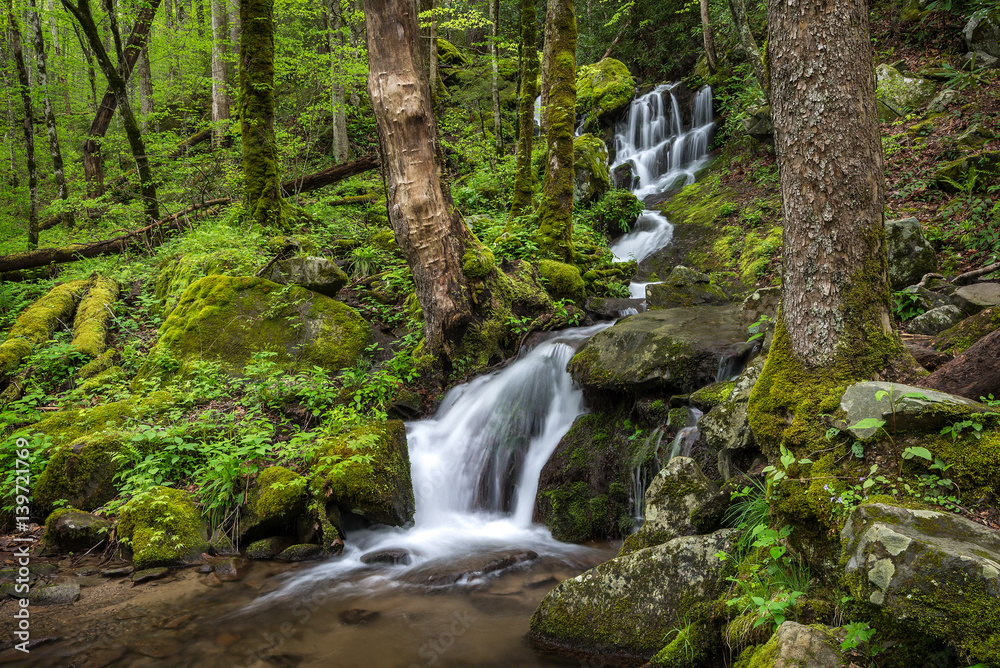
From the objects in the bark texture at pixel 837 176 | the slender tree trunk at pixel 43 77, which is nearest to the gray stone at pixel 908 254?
the bark texture at pixel 837 176

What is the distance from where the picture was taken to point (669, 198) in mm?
13711

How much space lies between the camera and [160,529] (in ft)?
15.4

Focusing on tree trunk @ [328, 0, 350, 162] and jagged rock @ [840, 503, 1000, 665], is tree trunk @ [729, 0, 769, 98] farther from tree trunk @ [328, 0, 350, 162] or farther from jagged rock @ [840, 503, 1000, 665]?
jagged rock @ [840, 503, 1000, 665]

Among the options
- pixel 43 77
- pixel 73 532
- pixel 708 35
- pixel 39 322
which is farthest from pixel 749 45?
pixel 43 77

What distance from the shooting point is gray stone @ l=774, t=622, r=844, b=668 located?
2.10m

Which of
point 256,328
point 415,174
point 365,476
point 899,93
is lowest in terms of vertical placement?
point 365,476

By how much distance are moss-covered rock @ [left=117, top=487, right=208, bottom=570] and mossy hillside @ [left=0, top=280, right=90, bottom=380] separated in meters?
4.27

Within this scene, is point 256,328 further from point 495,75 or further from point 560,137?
point 495,75

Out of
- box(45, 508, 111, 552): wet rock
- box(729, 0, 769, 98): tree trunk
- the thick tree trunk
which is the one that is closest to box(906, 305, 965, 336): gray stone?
the thick tree trunk

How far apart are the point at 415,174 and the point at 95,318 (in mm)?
5845

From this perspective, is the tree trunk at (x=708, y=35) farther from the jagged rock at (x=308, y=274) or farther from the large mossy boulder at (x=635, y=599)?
the large mossy boulder at (x=635, y=599)

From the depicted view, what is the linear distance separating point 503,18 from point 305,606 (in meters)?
23.7

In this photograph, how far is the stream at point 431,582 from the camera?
11.7 feet

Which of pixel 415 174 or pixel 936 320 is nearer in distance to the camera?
pixel 936 320
